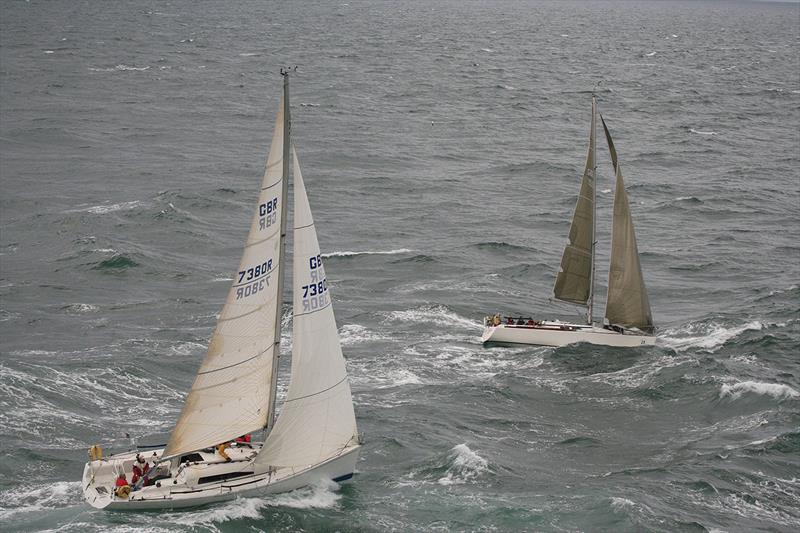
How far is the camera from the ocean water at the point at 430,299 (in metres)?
43.6

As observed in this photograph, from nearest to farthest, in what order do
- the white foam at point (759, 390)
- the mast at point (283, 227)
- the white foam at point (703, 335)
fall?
the mast at point (283, 227) → the white foam at point (759, 390) → the white foam at point (703, 335)

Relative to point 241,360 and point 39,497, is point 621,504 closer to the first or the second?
point 241,360

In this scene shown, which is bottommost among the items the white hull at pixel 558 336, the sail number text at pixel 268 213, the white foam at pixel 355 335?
the white foam at pixel 355 335

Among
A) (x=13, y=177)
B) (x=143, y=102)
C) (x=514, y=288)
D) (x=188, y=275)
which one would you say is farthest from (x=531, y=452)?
(x=143, y=102)

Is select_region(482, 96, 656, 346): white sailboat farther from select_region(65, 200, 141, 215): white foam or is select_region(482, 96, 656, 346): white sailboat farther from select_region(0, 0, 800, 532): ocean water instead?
select_region(65, 200, 141, 215): white foam

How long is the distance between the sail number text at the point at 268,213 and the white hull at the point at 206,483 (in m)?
8.53

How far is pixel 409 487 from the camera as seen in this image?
4350 centimetres

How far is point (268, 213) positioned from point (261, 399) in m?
6.44

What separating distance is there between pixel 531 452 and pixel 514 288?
25.7 meters

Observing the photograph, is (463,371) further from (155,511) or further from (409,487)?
(155,511)

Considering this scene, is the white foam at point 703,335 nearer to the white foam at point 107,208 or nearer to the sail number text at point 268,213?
the sail number text at point 268,213

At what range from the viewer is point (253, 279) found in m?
36.8

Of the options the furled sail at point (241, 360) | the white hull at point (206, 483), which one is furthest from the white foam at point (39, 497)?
the furled sail at point (241, 360)

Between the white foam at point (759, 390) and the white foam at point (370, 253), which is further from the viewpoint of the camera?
the white foam at point (370, 253)
